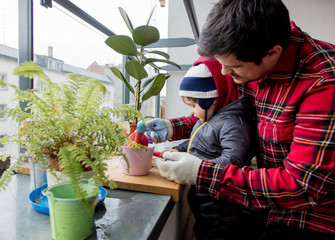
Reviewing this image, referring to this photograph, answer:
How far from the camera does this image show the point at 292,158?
25.6 inches

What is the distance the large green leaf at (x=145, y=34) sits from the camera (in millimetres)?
848

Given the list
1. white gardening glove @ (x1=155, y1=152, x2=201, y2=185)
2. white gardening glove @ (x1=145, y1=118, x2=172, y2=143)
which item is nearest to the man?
white gardening glove @ (x1=155, y1=152, x2=201, y2=185)

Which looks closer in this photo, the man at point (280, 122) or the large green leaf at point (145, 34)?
the man at point (280, 122)

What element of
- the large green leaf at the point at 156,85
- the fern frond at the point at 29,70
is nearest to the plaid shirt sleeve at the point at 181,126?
the large green leaf at the point at 156,85

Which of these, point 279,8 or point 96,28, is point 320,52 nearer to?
point 279,8

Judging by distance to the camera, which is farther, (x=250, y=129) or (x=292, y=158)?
(x=250, y=129)

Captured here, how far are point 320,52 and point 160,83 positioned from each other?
1.87 feet

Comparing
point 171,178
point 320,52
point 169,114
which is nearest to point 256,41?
point 320,52

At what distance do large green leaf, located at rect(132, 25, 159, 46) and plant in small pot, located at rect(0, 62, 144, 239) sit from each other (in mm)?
395

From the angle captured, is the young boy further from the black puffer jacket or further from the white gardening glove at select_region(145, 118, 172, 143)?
the white gardening glove at select_region(145, 118, 172, 143)

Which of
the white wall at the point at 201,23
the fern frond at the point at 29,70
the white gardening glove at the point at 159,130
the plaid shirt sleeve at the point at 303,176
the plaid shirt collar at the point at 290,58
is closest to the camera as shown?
the fern frond at the point at 29,70

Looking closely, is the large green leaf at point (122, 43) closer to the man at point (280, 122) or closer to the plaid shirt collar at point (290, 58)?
the man at point (280, 122)

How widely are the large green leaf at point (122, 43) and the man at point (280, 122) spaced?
0.30 m

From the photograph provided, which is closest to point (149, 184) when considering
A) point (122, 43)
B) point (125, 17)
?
point (122, 43)
